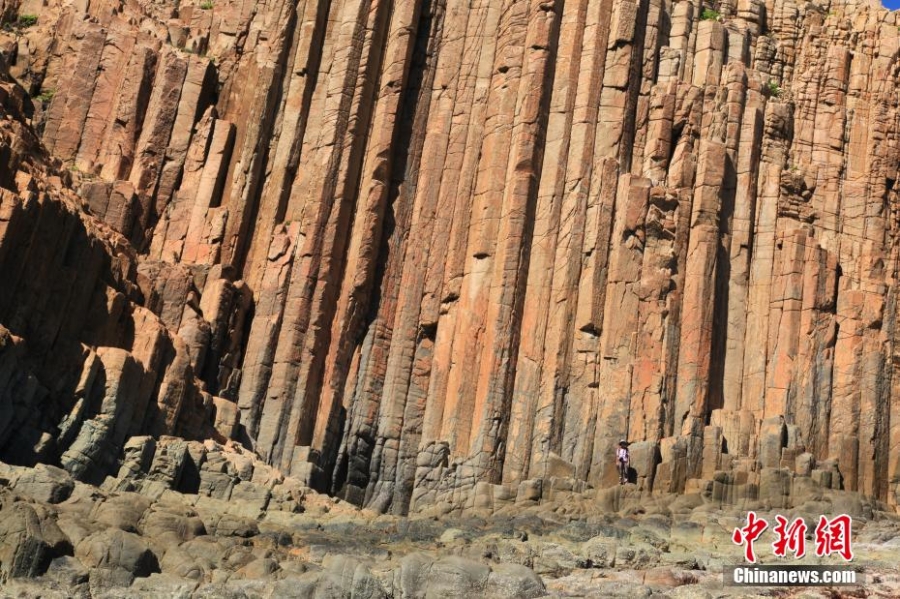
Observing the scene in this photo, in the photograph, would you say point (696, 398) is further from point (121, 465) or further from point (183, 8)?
point (183, 8)

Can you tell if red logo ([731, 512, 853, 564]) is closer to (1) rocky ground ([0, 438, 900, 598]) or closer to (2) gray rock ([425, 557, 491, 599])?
(1) rocky ground ([0, 438, 900, 598])

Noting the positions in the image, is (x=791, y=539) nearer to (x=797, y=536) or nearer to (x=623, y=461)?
(x=797, y=536)

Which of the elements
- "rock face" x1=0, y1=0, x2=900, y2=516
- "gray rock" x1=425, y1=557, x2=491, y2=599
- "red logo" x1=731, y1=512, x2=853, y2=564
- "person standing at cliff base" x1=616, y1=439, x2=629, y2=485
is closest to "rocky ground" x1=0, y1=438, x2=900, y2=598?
"gray rock" x1=425, y1=557, x2=491, y2=599

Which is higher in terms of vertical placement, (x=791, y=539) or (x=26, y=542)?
(x=791, y=539)

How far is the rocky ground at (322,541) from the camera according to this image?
26.8m

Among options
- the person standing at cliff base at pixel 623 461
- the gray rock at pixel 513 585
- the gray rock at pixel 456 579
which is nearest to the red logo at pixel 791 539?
the gray rock at pixel 513 585

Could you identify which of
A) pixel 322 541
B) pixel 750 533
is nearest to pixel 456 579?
pixel 322 541

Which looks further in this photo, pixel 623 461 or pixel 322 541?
pixel 623 461

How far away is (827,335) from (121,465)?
17306 millimetres

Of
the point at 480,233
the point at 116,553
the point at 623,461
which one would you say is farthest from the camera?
the point at 480,233

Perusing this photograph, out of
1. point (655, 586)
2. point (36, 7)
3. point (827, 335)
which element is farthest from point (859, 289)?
point (36, 7)

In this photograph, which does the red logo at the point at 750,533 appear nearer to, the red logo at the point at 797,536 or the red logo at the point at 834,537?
the red logo at the point at 797,536

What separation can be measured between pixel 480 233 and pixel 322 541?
40.0 ft

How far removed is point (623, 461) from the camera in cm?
3597
